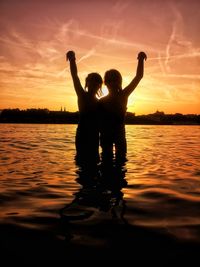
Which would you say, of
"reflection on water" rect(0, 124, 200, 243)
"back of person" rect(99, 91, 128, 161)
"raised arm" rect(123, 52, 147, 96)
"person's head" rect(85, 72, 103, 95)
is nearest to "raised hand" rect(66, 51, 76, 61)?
"person's head" rect(85, 72, 103, 95)

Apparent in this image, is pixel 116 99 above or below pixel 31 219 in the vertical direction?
above

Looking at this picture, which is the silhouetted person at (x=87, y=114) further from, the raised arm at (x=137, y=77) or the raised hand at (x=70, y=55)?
the raised arm at (x=137, y=77)

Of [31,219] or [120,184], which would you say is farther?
[120,184]


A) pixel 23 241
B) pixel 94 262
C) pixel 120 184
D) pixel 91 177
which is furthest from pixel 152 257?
pixel 91 177

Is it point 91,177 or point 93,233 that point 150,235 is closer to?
point 93,233

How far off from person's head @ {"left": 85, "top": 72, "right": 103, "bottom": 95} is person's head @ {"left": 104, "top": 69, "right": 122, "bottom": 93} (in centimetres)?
55

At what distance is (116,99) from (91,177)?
1550mm

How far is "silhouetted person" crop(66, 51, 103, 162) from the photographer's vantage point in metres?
5.95

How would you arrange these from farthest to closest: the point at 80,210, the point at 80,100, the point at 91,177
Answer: the point at 80,100, the point at 91,177, the point at 80,210

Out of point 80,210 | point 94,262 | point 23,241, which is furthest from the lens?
point 80,210

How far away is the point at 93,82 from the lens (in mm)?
6059

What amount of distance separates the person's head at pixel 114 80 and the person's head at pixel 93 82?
55cm

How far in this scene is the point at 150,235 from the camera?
2723 millimetres

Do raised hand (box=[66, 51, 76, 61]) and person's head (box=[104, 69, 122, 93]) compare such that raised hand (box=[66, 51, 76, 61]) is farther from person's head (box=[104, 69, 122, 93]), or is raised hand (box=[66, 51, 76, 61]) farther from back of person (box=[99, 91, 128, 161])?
back of person (box=[99, 91, 128, 161])
